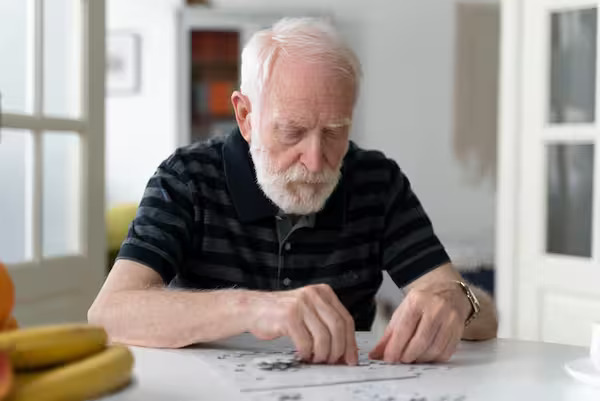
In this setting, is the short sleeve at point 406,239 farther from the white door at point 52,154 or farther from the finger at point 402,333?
the white door at point 52,154

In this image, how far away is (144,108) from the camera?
5.54 metres

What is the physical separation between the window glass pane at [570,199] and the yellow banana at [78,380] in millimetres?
2326

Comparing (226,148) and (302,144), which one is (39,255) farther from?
(302,144)

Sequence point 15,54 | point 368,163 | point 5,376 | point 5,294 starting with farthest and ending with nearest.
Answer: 1. point 15,54
2. point 368,163
3. point 5,294
4. point 5,376

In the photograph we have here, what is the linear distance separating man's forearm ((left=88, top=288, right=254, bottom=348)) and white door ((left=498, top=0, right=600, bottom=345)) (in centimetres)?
191

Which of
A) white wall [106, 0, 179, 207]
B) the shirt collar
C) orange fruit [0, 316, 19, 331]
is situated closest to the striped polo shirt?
the shirt collar

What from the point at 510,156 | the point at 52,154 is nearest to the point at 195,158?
the point at 52,154

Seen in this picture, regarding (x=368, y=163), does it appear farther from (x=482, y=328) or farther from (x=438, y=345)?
(x=438, y=345)

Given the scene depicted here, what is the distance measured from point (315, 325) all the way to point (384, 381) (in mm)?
124

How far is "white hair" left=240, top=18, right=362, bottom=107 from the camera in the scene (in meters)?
1.37

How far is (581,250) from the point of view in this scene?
277 cm

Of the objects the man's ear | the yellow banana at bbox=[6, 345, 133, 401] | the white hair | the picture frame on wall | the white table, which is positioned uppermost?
the picture frame on wall

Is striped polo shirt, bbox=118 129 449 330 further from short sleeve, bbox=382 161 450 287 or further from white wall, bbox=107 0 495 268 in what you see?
white wall, bbox=107 0 495 268

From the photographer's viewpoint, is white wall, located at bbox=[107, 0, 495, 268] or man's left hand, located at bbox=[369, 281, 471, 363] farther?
white wall, located at bbox=[107, 0, 495, 268]
